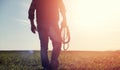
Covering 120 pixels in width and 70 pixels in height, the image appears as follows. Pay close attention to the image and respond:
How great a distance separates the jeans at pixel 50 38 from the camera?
12180mm

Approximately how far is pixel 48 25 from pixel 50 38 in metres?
0.43

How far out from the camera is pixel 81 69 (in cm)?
1455

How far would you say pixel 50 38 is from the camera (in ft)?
40.4

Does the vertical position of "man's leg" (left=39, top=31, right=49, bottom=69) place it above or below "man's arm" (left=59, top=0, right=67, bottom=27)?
below

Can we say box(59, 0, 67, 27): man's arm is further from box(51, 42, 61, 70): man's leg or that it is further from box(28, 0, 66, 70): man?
box(51, 42, 61, 70): man's leg

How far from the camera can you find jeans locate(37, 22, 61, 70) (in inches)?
480

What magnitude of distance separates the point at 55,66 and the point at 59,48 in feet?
2.07

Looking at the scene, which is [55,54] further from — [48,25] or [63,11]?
[63,11]

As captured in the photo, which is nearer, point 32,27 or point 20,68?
point 32,27

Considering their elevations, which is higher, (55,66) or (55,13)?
(55,13)

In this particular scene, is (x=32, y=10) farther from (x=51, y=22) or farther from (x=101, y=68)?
(x=101, y=68)

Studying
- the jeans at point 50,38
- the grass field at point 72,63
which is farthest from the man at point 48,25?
the grass field at point 72,63

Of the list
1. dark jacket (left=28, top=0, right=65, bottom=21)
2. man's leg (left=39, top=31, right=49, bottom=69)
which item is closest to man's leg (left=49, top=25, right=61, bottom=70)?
man's leg (left=39, top=31, right=49, bottom=69)

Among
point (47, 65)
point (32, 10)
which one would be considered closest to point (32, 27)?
point (32, 10)
